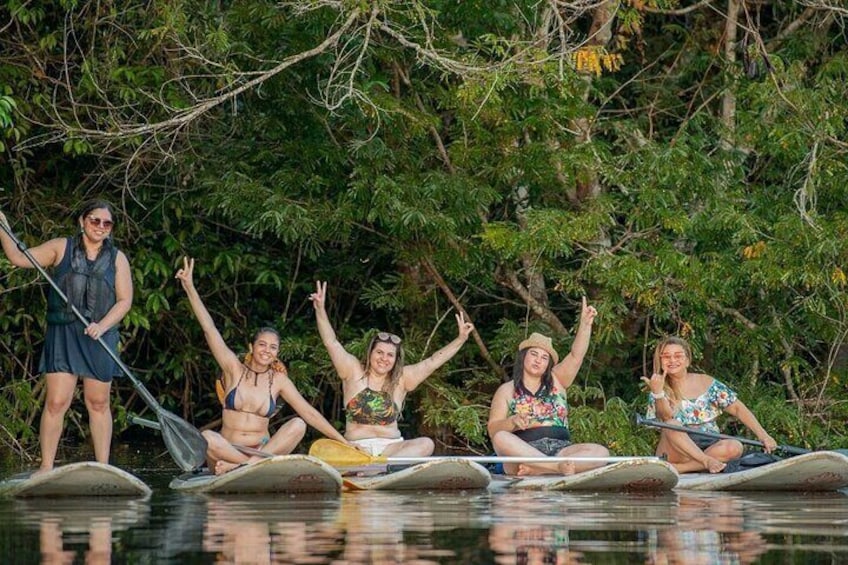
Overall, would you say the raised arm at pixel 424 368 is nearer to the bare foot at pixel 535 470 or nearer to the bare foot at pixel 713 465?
the bare foot at pixel 535 470

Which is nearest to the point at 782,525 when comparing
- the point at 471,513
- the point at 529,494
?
the point at 471,513

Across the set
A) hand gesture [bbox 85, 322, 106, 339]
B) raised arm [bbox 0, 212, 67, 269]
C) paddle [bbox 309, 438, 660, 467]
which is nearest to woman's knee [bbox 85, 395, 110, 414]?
hand gesture [bbox 85, 322, 106, 339]

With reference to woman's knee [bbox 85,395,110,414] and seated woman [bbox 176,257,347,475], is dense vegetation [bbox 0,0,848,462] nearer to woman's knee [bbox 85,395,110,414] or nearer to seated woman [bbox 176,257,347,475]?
seated woman [bbox 176,257,347,475]

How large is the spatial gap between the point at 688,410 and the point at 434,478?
1959 mm

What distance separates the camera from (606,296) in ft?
46.0

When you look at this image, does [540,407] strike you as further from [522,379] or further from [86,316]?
[86,316]

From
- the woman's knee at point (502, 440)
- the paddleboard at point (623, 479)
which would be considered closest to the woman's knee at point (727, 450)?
the paddleboard at point (623, 479)

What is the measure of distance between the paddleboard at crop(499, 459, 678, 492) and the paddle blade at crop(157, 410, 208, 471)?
192 cm

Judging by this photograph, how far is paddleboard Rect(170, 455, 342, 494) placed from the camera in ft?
32.4

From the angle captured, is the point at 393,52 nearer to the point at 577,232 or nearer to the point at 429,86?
the point at 429,86

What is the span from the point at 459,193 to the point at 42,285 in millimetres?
Result: 3675

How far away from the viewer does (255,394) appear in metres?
11.1

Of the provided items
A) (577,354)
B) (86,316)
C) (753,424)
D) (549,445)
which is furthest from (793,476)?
(86,316)

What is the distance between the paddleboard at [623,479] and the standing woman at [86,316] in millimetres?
2510
